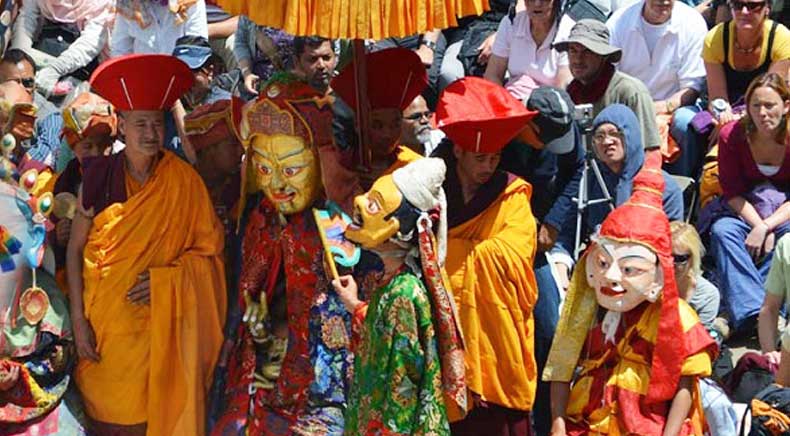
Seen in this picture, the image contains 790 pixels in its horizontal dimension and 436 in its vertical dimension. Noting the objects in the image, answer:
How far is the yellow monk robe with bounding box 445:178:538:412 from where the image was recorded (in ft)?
22.8

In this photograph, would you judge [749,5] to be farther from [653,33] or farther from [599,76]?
[599,76]

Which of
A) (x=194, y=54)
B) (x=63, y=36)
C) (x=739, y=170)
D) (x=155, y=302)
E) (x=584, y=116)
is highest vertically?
(x=194, y=54)

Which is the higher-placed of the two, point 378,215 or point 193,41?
point 378,215

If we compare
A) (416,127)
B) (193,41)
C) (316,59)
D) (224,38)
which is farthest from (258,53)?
(416,127)

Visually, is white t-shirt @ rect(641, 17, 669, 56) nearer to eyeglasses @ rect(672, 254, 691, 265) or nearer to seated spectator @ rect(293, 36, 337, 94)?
seated spectator @ rect(293, 36, 337, 94)

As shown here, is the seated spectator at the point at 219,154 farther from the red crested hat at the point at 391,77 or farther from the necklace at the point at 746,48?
the necklace at the point at 746,48

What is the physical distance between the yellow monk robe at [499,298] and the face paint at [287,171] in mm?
613

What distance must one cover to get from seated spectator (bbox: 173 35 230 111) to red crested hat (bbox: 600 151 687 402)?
7.63 feet

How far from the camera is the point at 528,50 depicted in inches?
384

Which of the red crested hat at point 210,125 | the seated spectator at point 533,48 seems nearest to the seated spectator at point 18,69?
the red crested hat at point 210,125

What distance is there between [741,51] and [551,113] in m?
2.55

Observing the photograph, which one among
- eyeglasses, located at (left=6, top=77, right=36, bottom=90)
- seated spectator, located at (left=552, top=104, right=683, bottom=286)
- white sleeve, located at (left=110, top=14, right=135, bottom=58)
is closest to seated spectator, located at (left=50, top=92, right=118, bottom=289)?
eyeglasses, located at (left=6, top=77, right=36, bottom=90)

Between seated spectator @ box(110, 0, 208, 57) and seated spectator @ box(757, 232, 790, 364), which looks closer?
seated spectator @ box(757, 232, 790, 364)

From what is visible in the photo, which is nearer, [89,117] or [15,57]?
[89,117]
